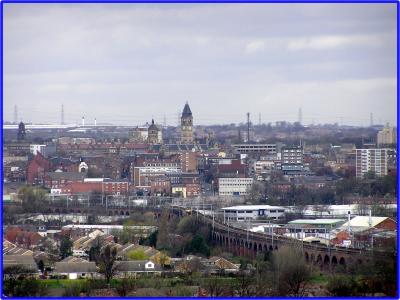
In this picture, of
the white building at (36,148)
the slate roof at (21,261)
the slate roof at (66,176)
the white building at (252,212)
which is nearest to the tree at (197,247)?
the slate roof at (21,261)

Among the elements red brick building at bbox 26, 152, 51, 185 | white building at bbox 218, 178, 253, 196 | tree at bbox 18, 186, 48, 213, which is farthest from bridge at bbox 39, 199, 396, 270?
red brick building at bbox 26, 152, 51, 185

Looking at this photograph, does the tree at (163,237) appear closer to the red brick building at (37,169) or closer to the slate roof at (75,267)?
the slate roof at (75,267)

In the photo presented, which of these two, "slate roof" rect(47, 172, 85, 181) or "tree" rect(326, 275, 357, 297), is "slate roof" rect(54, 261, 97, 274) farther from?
"slate roof" rect(47, 172, 85, 181)

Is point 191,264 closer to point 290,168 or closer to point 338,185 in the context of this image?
point 338,185

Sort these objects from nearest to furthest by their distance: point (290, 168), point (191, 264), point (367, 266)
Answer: point (367, 266)
point (191, 264)
point (290, 168)

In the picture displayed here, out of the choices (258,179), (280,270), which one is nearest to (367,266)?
(280,270)

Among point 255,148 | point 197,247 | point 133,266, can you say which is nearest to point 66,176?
point 255,148
